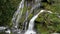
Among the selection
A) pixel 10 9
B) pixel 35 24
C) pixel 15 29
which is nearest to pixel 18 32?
pixel 15 29

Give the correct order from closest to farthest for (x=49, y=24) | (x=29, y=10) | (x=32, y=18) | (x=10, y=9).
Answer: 1. (x=49, y=24)
2. (x=32, y=18)
3. (x=29, y=10)
4. (x=10, y=9)

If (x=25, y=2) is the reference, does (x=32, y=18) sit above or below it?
below

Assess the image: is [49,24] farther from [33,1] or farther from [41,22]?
[33,1]

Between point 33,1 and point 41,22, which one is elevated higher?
point 33,1

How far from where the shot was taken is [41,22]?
10.5m

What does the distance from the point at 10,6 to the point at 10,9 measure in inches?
7.4

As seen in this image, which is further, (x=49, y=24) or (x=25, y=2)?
(x=25, y=2)

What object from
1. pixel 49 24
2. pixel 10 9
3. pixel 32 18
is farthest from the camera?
pixel 10 9

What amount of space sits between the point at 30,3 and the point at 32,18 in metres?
1.32

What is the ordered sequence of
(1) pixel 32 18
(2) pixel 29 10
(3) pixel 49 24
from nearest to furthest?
(3) pixel 49 24 < (1) pixel 32 18 < (2) pixel 29 10

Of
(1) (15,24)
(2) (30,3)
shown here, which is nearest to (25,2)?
(2) (30,3)

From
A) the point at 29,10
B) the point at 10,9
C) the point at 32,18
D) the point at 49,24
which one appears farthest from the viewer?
the point at 10,9

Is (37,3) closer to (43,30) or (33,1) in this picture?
(33,1)

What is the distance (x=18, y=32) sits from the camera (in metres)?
11.6
